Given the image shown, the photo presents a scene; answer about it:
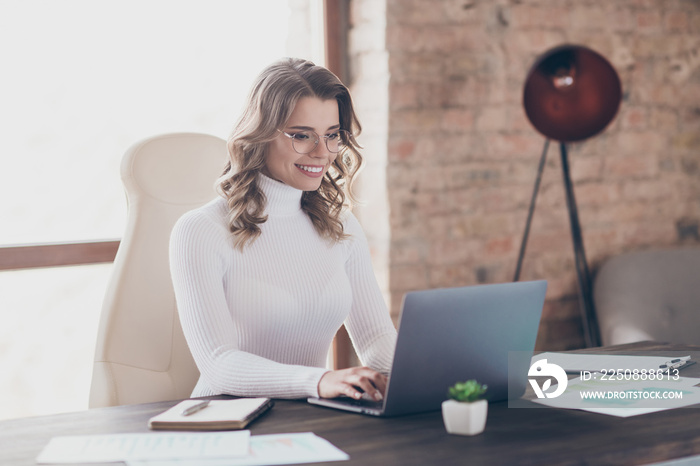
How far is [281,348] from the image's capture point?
1.69 m

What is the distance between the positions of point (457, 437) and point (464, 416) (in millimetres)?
31

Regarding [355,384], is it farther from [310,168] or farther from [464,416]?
[310,168]

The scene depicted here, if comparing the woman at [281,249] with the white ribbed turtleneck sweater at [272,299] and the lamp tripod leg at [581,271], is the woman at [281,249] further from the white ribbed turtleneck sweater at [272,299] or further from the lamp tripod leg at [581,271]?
the lamp tripod leg at [581,271]

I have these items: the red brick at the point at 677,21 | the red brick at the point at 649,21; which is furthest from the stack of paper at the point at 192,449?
the red brick at the point at 677,21

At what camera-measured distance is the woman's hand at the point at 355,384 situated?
4.05ft

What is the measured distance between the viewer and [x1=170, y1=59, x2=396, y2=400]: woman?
5.06 ft

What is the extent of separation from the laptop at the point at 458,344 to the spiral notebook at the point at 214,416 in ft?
0.44

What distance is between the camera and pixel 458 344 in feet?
3.74

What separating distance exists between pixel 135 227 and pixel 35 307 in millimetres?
790

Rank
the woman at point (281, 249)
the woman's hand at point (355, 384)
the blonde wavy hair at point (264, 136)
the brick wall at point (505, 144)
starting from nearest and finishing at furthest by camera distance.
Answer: the woman's hand at point (355, 384), the woman at point (281, 249), the blonde wavy hair at point (264, 136), the brick wall at point (505, 144)

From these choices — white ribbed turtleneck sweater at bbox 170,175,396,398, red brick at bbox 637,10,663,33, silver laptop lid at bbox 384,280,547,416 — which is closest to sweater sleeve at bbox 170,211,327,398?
white ribbed turtleneck sweater at bbox 170,175,396,398

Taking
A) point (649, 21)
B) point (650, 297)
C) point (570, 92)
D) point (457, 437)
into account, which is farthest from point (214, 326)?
point (649, 21)

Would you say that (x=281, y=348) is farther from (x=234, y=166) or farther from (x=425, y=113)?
(x=425, y=113)

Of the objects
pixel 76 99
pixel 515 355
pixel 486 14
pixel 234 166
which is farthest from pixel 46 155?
pixel 515 355
